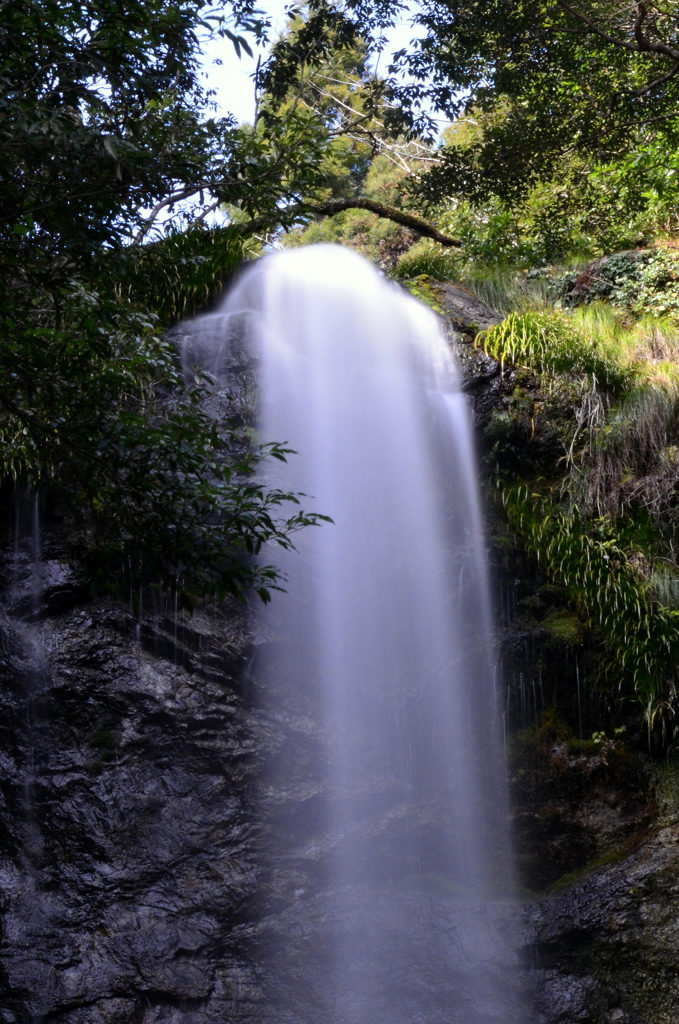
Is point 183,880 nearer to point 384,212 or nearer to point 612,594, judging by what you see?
point 612,594

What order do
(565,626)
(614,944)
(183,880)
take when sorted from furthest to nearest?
1. (565,626)
2. (183,880)
3. (614,944)

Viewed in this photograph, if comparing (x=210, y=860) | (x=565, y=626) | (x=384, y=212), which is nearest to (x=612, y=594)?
(x=565, y=626)

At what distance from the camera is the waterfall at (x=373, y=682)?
18.7 feet

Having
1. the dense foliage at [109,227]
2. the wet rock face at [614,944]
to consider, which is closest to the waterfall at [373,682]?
the wet rock face at [614,944]

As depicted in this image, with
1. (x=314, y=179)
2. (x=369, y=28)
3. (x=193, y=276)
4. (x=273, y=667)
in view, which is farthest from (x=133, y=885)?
(x=369, y=28)

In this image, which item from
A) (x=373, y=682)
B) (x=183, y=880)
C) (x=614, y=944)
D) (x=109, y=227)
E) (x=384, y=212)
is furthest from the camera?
(x=384, y=212)

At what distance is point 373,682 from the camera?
6730 mm

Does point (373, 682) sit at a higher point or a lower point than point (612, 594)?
lower

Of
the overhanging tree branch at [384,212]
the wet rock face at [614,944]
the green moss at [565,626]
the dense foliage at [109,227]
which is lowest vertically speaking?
the wet rock face at [614,944]

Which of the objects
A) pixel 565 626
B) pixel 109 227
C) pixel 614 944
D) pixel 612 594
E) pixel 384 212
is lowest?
pixel 614 944

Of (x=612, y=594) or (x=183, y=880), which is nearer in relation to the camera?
(x=183, y=880)

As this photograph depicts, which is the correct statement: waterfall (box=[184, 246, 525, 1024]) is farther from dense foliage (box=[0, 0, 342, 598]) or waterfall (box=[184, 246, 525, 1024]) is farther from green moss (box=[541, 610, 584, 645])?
dense foliage (box=[0, 0, 342, 598])

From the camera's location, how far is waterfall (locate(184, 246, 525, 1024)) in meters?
5.69

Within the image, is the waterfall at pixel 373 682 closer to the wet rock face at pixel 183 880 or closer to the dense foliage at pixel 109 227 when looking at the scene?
the wet rock face at pixel 183 880
